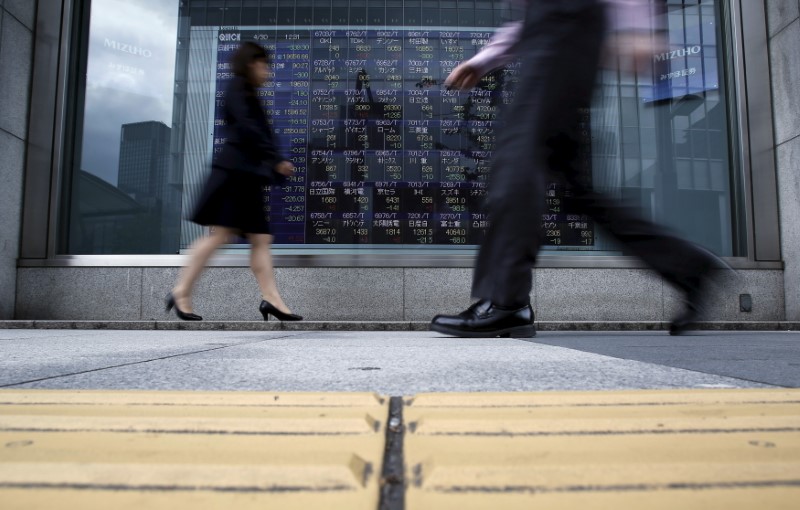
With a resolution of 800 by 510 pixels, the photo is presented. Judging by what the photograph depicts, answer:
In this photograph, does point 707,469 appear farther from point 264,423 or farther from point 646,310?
point 646,310

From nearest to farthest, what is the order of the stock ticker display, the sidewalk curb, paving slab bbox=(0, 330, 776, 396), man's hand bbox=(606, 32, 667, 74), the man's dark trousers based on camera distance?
paving slab bbox=(0, 330, 776, 396)
the man's dark trousers
man's hand bbox=(606, 32, 667, 74)
the sidewalk curb
the stock ticker display

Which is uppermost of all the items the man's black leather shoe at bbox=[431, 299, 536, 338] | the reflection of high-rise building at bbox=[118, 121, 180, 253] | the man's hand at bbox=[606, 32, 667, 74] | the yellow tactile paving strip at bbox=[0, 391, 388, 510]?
the reflection of high-rise building at bbox=[118, 121, 180, 253]

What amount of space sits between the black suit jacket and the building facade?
185 cm

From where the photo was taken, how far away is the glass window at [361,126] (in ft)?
19.5

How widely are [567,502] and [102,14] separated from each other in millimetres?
7252

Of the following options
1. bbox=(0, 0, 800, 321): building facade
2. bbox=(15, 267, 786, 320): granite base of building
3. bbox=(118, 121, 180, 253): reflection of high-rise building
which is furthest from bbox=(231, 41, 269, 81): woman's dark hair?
bbox=(118, 121, 180, 253): reflection of high-rise building

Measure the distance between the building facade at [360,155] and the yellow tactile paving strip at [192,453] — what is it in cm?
482

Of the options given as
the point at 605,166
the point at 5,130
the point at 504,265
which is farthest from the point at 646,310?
the point at 5,130

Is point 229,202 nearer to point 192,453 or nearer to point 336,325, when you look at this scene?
point 336,325

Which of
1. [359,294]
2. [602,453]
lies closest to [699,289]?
[602,453]

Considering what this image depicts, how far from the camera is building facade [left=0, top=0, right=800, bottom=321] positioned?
5645mm

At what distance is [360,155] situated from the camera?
238 inches

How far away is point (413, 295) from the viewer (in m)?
5.69

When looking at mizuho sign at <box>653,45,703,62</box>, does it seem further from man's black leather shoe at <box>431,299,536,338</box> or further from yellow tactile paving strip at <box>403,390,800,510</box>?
yellow tactile paving strip at <box>403,390,800,510</box>
